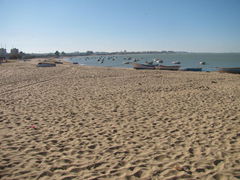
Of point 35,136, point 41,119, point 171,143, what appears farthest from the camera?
point 41,119

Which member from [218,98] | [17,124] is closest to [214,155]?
[17,124]

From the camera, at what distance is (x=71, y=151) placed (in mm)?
4324

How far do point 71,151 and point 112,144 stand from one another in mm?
1007

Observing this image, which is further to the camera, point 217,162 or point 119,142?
point 119,142

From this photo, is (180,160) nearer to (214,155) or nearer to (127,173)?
(214,155)

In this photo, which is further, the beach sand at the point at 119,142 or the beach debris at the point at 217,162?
the beach debris at the point at 217,162

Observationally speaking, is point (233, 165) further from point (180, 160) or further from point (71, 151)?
point (71, 151)

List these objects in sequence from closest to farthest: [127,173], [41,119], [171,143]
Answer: [127,173]
[171,143]
[41,119]

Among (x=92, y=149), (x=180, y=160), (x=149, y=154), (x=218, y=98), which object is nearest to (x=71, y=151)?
(x=92, y=149)

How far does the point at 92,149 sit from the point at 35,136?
70.4 inches

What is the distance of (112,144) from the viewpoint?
4.68 m

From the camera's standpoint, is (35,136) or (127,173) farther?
(35,136)

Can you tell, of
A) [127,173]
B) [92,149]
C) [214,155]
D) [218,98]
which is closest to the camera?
[127,173]

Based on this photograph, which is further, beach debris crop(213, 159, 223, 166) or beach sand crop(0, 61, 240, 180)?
beach debris crop(213, 159, 223, 166)
